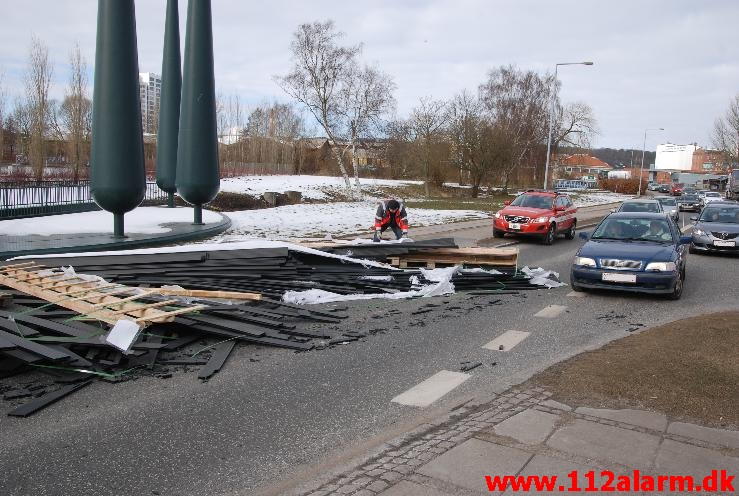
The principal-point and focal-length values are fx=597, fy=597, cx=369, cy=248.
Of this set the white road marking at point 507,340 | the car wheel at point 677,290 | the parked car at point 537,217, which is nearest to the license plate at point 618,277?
the car wheel at point 677,290

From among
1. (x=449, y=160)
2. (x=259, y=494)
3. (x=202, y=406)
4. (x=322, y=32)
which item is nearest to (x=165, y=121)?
(x=322, y=32)

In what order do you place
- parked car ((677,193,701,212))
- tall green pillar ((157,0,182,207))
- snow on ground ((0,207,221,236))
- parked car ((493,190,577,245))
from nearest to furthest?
1. snow on ground ((0,207,221,236))
2. parked car ((493,190,577,245))
3. tall green pillar ((157,0,182,207))
4. parked car ((677,193,701,212))

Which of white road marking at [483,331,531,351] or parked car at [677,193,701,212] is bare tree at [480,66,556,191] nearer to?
parked car at [677,193,701,212]

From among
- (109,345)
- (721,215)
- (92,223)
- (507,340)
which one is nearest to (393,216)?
(507,340)

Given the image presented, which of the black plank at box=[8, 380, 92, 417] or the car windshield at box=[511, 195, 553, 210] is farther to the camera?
the car windshield at box=[511, 195, 553, 210]

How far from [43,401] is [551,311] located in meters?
6.75

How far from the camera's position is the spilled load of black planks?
5484mm

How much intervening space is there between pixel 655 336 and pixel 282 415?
4.76 metres

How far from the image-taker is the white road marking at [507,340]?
22.6 feet

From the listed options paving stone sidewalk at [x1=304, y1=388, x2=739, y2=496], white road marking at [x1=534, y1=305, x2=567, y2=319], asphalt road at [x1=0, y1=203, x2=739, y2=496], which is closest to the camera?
paving stone sidewalk at [x1=304, y1=388, x2=739, y2=496]

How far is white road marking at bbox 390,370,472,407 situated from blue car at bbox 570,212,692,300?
494 centimetres

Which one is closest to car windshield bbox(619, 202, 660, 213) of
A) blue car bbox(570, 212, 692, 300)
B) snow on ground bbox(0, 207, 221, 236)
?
blue car bbox(570, 212, 692, 300)

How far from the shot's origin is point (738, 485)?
359cm

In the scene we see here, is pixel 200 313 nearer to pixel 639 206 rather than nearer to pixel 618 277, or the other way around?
pixel 618 277
